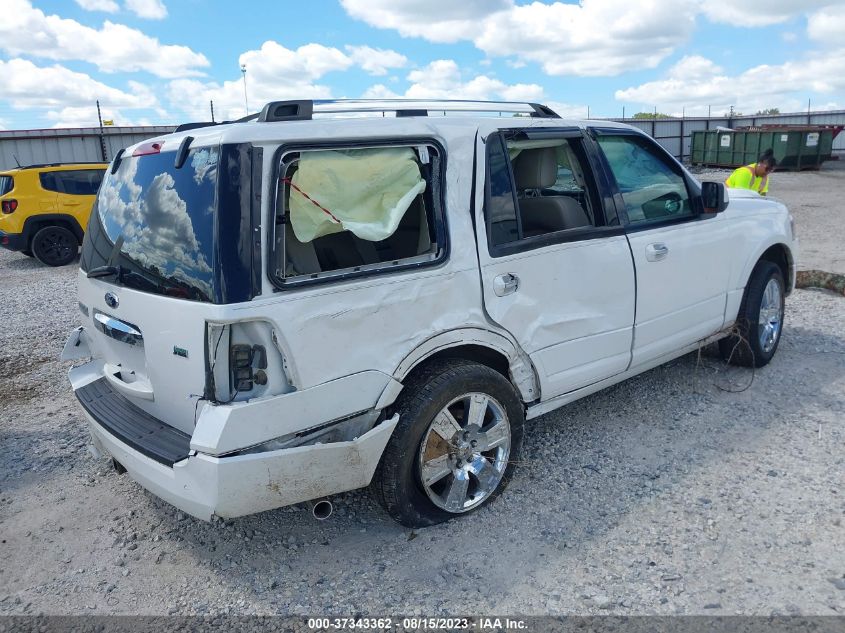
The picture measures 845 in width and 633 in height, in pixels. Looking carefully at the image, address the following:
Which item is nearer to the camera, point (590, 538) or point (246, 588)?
point (246, 588)

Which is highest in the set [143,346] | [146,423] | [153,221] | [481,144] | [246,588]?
[481,144]

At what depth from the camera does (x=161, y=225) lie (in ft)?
9.16

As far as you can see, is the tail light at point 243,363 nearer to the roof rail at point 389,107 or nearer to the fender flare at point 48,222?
the roof rail at point 389,107

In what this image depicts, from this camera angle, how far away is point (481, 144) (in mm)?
3199

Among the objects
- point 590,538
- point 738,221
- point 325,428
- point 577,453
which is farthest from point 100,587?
point 738,221

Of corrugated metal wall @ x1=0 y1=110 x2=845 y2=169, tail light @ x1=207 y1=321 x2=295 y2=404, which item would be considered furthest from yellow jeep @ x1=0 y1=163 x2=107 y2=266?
tail light @ x1=207 y1=321 x2=295 y2=404

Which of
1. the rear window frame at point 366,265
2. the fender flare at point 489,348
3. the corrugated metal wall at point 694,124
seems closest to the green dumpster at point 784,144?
the corrugated metal wall at point 694,124

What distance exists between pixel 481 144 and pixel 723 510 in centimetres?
217

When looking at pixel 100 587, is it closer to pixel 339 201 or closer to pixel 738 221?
pixel 339 201

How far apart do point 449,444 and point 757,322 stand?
303cm

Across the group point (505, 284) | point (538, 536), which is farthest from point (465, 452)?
point (505, 284)

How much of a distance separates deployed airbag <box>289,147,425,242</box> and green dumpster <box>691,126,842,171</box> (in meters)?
26.5

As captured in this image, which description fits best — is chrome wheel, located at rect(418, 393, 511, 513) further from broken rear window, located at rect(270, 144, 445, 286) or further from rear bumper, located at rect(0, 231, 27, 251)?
rear bumper, located at rect(0, 231, 27, 251)

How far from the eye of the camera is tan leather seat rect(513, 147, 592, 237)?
11.9 feet
